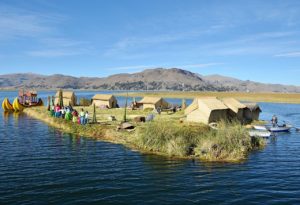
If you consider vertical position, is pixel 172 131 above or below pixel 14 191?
above

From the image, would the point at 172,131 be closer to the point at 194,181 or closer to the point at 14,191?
the point at 194,181

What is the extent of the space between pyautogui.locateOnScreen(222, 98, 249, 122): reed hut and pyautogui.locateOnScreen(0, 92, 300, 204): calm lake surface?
15889 mm

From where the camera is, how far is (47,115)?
57.0m

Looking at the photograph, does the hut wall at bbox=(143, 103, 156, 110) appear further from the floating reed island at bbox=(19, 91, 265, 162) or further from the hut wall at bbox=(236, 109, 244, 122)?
the floating reed island at bbox=(19, 91, 265, 162)

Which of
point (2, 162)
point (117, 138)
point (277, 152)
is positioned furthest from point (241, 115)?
point (2, 162)

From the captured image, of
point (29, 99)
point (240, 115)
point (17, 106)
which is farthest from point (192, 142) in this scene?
point (29, 99)

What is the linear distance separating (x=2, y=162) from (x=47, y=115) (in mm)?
29913

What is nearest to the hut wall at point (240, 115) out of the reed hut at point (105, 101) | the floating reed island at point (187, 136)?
the floating reed island at point (187, 136)

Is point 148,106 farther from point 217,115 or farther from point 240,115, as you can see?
point 217,115

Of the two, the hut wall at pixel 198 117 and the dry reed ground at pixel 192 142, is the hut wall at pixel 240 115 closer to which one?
the hut wall at pixel 198 117

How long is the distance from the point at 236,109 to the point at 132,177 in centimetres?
3127

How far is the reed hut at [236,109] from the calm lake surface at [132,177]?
15.9 m

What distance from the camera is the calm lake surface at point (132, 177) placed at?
64.6ft

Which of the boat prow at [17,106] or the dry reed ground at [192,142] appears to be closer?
the dry reed ground at [192,142]
